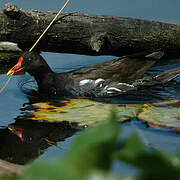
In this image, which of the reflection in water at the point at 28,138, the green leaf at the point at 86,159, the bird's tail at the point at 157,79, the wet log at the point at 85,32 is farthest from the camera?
the bird's tail at the point at 157,79

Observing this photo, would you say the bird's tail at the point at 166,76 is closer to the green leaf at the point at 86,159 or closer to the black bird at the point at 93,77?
the black bird at the point at 93,77

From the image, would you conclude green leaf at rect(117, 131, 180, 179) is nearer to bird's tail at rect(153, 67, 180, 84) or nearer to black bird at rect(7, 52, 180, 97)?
black bird at rect(7, 52, 180, 97)

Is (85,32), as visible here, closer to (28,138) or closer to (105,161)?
(28,138)

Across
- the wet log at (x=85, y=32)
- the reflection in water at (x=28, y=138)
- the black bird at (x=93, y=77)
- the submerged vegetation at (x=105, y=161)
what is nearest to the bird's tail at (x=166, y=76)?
the black bird at (x=93, y=77)

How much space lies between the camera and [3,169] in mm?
1134

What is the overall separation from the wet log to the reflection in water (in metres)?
1.91

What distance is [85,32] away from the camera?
5.41 m

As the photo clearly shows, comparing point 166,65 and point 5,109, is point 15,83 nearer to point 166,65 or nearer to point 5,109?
point 5,109

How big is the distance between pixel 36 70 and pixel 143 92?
1.60 meters

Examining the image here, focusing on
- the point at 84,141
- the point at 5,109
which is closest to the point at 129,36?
the point at 5,109

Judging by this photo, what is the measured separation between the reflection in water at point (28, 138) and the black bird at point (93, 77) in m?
1.59

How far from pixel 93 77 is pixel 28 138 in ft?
7.55

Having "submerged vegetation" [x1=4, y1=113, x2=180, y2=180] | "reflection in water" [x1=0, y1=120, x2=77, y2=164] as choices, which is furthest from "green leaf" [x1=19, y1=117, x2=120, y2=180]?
"reflection in water" [x1=0, y1=120, x2=77, y2=164]

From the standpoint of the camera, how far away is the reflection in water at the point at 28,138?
269 cm
